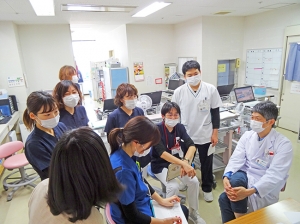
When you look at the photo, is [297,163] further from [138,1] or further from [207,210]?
[138,1]

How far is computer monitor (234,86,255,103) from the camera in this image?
10.9 ft

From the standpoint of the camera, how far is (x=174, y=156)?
1961mm

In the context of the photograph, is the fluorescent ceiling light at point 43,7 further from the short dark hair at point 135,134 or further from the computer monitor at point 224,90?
the computer monitor at point 224,90

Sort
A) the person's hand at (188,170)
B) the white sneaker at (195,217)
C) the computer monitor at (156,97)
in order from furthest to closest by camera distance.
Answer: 1. the computer monitor at (156,97)
2. the white sneaker at (195,217)
3. the person's hand at (188,170)

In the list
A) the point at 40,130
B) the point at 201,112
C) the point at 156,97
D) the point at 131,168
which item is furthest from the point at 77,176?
the point at 156,97

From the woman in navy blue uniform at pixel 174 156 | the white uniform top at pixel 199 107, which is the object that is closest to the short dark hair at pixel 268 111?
the white uniform top at pixel 199 107

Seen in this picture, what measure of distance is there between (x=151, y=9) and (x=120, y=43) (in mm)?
2120

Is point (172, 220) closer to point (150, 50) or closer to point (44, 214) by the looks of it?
point (44, 214)

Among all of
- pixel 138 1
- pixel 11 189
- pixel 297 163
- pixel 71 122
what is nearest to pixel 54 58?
pixel 138 1

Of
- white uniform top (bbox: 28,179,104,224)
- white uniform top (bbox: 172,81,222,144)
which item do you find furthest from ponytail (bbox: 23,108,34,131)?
white uniform top (bbox: 172,81,222,144)

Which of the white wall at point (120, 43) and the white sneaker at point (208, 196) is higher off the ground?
the white wall at point (120, 43)

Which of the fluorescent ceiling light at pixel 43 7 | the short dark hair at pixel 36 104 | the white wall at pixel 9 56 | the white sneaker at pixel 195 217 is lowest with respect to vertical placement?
the white sneaker at pixel 195 217

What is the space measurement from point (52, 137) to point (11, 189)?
6.22ft

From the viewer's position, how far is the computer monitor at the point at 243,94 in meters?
3.32
